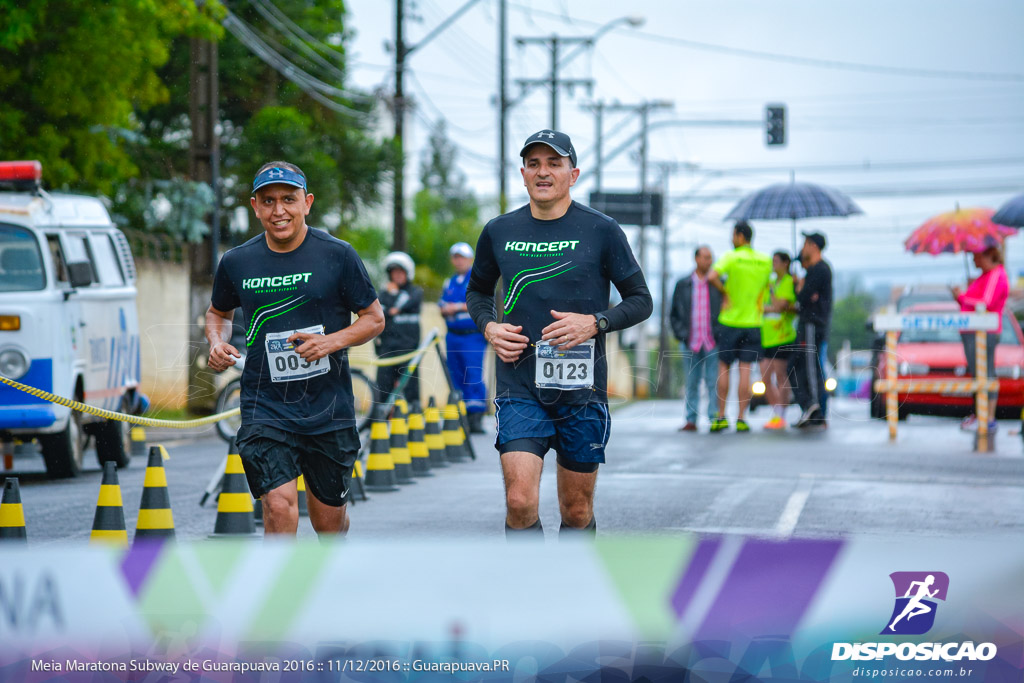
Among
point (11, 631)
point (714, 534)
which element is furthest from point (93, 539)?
point (714, 534)

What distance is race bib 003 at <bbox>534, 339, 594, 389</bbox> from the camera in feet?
18.6

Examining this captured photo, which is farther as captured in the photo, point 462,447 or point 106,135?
point 106,135

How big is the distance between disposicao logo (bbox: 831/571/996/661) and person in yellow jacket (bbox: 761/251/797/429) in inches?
440

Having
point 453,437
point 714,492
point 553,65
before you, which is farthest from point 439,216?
point 714,492

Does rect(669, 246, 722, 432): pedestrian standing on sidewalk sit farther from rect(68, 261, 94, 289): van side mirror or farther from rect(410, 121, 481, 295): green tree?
rect(410, 121, 481, 295): green tree

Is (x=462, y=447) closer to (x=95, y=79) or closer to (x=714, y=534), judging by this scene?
(x=714, y=534)

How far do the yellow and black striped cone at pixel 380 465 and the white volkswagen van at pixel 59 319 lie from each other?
2478mm

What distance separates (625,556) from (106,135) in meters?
17.6

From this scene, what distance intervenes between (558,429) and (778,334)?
1071 cm

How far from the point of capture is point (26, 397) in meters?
11.0

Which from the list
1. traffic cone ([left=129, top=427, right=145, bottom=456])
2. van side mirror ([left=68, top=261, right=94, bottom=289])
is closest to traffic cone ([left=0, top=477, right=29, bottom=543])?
van side mirror ([left=68, top=261, right=94, bottom=289])

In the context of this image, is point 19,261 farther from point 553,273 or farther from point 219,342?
point 553,273

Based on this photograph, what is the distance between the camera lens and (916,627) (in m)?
4.44

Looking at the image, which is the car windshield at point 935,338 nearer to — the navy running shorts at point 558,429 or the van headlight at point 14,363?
the van headlight at point 14,363
